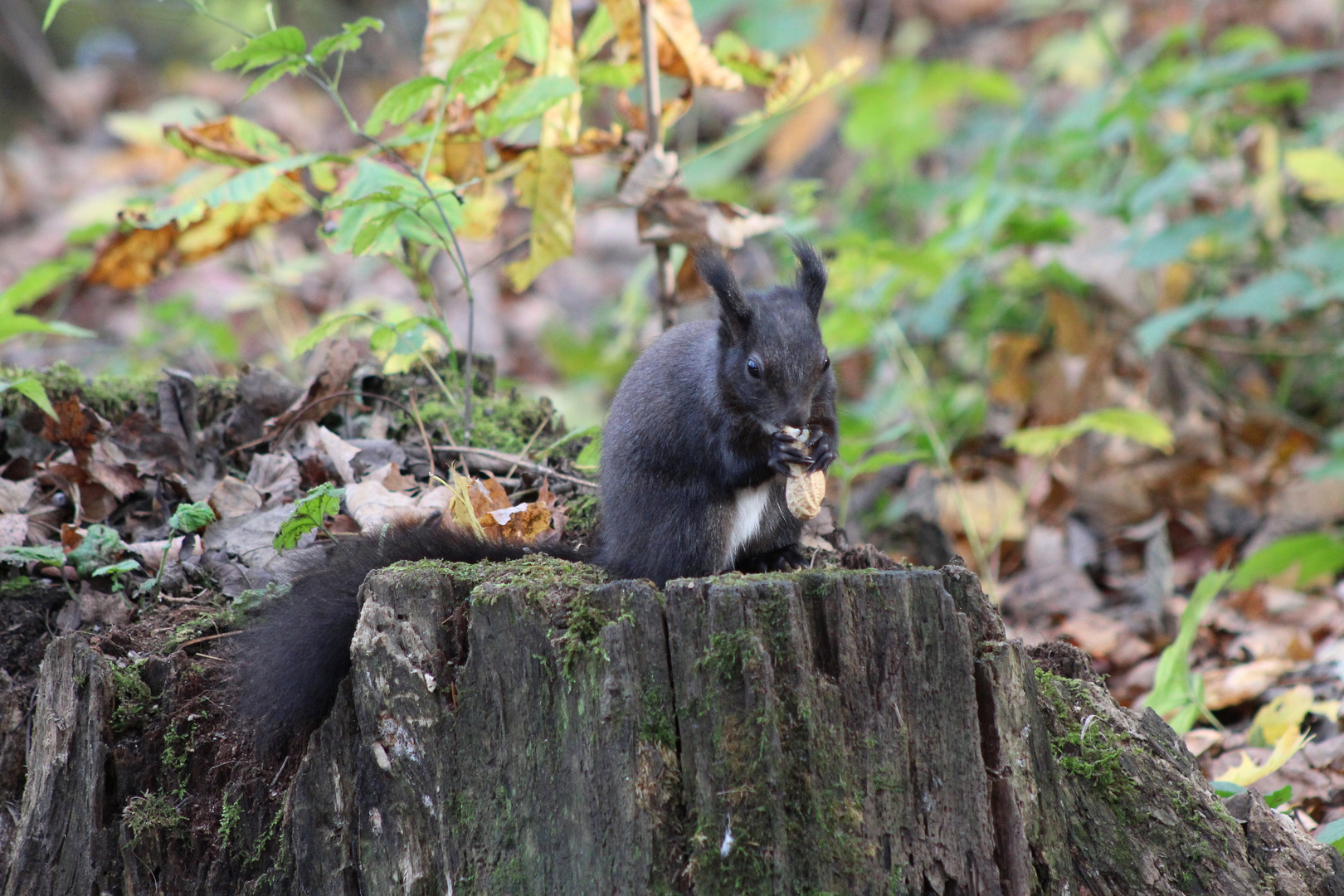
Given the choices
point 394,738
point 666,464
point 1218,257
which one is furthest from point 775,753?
point 1218,257

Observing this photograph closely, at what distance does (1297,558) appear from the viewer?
11.2 ft

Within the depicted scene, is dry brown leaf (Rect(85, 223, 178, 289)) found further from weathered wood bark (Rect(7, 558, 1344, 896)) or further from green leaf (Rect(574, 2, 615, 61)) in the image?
weathered wood bark (Rect(7, 558, 1344, 896))

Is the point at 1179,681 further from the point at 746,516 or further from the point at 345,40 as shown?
the point at 345,40

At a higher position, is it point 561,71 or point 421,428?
point 561,71

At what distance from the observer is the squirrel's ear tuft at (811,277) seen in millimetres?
3004

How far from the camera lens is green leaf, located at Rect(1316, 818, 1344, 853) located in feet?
7.74

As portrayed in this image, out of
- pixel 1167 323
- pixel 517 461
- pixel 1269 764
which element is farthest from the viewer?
pixel 1167 323

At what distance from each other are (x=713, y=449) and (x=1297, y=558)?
6.30 ft

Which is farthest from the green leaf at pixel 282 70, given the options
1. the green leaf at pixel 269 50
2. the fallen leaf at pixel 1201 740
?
the fallen leaf at pixel 1201 740

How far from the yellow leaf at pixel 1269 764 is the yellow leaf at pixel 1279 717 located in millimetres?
326

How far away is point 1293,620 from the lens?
4.33 metres

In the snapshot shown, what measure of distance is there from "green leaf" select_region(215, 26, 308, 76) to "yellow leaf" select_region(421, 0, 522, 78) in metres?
0.61

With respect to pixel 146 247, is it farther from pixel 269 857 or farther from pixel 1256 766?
pixel 1256 766

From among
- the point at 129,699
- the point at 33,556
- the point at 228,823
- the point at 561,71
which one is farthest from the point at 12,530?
the point at 561,71
